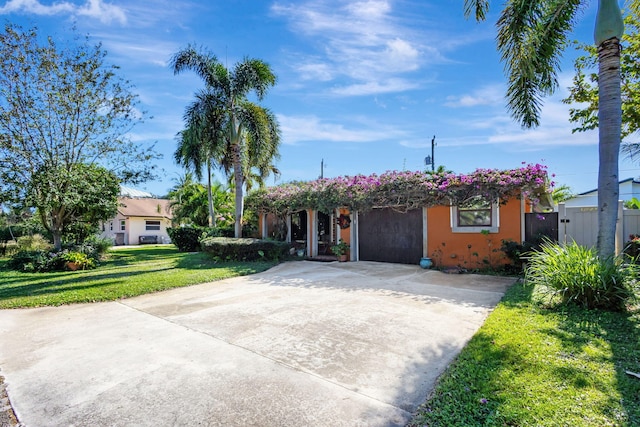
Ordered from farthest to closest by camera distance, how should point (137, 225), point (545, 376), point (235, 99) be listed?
point (137, 225), point (235, 99), point (545, 376)

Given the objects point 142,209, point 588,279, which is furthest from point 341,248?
point 142,209

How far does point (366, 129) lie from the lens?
1645 cm

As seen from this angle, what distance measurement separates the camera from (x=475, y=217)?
32.8 feet

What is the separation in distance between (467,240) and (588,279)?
5.35m

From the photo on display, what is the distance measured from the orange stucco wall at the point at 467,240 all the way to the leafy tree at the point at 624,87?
298 centimetres

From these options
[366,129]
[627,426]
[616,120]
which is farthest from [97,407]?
[366,129]

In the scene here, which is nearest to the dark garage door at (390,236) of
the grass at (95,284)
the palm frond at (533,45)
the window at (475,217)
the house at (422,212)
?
the house at (422,212)

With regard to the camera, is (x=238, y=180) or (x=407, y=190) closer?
(x=407, y=190)

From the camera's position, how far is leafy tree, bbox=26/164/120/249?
11000 millimetres

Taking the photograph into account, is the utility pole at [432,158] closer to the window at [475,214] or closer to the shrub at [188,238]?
the window at [475,214]

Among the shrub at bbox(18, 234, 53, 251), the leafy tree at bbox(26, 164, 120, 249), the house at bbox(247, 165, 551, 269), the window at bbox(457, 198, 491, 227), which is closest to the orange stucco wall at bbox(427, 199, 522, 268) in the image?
the house at bbox(247, 165, 551, 269)

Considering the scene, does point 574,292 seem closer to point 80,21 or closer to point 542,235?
point 542,235

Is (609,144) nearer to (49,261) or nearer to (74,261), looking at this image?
(74,261)

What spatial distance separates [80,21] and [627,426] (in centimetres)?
1572
